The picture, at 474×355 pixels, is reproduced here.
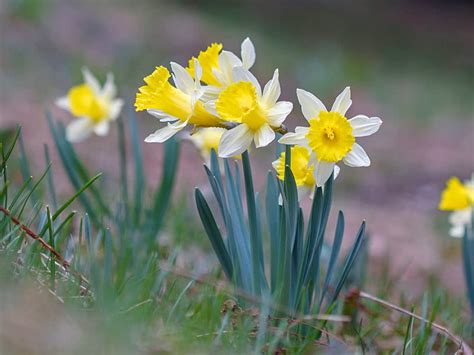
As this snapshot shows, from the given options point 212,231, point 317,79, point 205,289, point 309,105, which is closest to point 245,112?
point 309,105

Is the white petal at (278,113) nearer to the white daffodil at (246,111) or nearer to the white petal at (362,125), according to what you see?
the white daffodil at (246,111)

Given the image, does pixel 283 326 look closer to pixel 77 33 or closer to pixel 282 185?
pixel 282 185

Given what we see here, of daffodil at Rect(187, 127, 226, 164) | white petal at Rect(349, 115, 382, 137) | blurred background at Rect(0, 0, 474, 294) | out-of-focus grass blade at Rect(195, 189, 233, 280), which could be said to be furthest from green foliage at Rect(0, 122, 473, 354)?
blurred background at Rect(0, 0, 474, 294)

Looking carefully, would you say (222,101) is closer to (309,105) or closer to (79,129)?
(309,105)

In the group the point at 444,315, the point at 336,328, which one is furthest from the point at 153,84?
the point at 444,315

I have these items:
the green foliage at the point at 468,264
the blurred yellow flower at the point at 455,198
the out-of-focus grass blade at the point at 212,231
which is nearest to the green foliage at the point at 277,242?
the out-of-focus grass blade at the point at 212,231

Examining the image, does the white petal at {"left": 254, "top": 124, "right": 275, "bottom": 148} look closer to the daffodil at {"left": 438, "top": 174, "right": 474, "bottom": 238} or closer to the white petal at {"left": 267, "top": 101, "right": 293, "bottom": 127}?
the white petal at {"left": 267, "top": 101, "right": 293, "bottom": 127}
